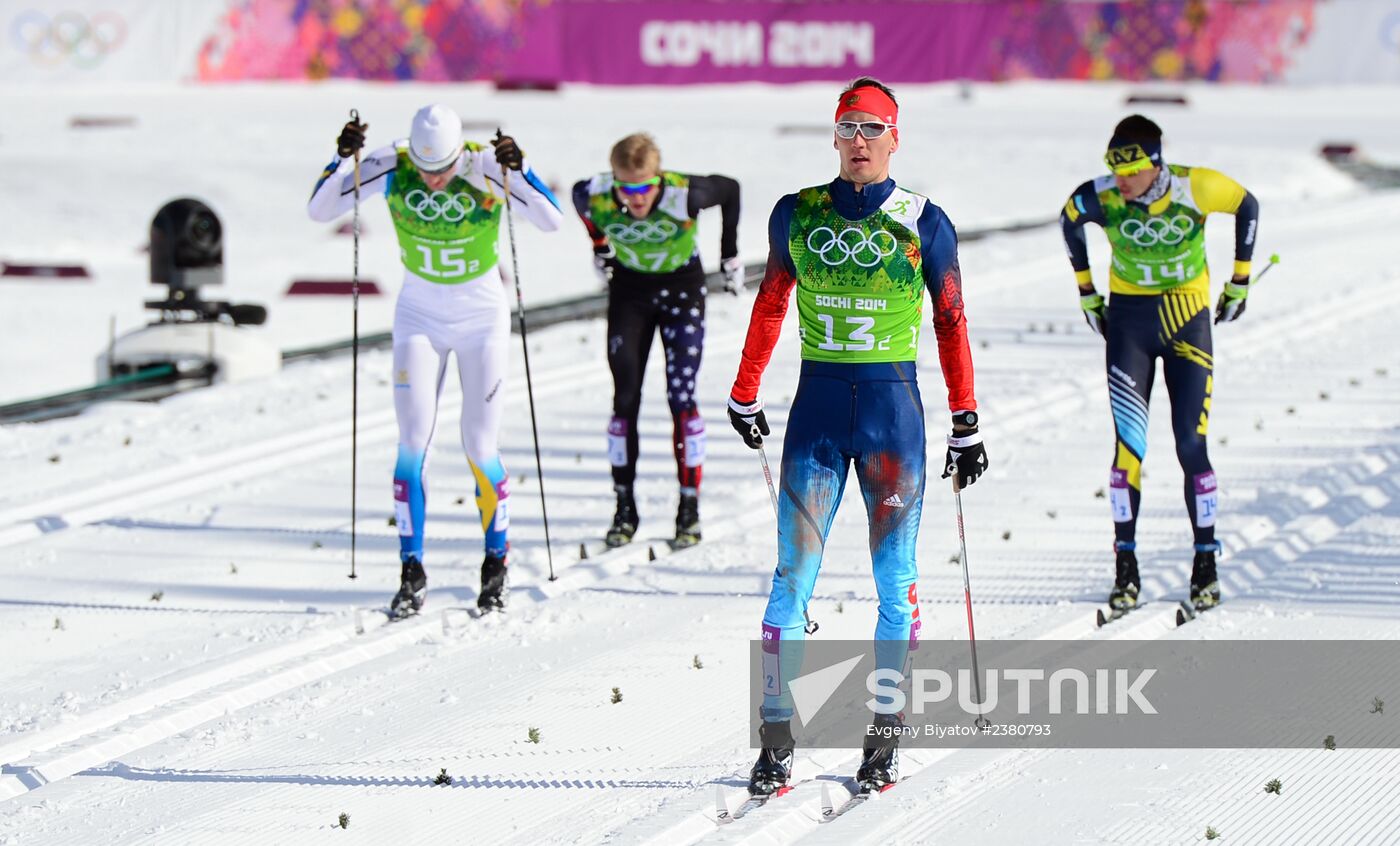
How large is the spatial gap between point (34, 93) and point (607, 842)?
34293mm

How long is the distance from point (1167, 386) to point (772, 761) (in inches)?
124

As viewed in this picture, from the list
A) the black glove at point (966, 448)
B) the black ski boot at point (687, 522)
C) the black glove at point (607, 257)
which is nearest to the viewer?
the black glove at point (966, 448)

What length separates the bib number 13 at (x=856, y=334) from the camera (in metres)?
5.79

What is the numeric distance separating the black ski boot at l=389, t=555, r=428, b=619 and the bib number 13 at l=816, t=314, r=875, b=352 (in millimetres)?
3262

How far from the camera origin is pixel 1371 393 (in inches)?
504

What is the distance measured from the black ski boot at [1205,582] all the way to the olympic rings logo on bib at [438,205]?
12.7 feet

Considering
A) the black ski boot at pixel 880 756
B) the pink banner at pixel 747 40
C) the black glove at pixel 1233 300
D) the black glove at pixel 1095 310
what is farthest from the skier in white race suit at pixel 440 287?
the pink banner at pixel 747 40

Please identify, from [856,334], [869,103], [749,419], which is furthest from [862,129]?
[749,419]

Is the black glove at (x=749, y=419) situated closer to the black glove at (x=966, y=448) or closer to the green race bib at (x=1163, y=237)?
the black glove at (x=966, y=448)

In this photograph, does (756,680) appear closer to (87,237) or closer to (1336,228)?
(1336,228)

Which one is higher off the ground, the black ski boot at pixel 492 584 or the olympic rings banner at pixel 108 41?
the olympic rings banner at pixel 108 41

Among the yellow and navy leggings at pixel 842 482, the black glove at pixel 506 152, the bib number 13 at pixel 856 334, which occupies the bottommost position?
the yellow and navy leggings at pixel 842 482

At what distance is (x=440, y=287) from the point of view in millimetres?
8180

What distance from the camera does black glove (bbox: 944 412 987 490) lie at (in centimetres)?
586
